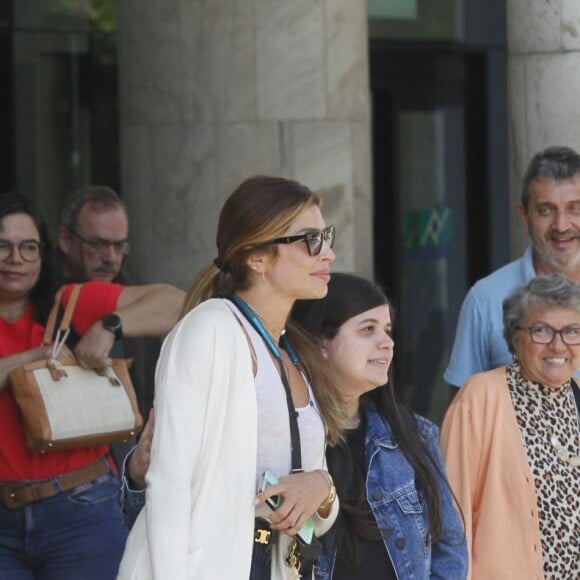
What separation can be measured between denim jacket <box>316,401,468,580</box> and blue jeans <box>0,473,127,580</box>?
1.02 meters

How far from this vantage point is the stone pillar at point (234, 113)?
26.9ft

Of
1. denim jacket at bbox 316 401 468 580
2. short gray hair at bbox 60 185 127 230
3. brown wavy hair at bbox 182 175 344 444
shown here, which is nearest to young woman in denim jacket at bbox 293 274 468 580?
denim jacket at bbox 316 401 468 580

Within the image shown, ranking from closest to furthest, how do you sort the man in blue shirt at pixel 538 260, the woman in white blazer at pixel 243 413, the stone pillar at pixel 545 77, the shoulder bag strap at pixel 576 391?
the woman in white blazer at pixel 243 413
the shoulder bag strap at pixel 576 391
the man in blue shirt at pixel 538 260
the stone pillar at pixel 545 77

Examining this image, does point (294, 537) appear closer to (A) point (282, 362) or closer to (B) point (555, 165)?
(A) point (282, 362)

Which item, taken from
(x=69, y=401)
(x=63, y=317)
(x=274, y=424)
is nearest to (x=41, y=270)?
(x=63, y=317)

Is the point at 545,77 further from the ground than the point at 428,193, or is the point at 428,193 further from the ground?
the point at 545,77

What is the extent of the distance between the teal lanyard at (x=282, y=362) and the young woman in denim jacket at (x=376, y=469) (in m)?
0.41

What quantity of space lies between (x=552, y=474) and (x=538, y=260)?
3.52ft

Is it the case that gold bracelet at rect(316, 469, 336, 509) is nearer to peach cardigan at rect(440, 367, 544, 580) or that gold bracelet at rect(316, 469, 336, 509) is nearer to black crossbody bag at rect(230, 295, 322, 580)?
black crossbody bag at rect(230, 295, 322, 580)

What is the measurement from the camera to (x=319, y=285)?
422cm

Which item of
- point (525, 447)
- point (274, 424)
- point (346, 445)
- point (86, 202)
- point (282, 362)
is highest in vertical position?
point (86, 202)

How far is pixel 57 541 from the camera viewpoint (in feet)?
17.1

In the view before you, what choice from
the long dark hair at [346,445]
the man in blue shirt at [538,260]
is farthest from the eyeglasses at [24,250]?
the man in blue shirt at [538,260]

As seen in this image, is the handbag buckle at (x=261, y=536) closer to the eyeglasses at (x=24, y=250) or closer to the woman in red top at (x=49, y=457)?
the woman in red top at (x=49, y=457)
